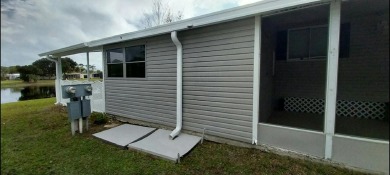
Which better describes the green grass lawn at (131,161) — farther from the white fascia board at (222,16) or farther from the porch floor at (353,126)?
the white fascia board at (222,16)

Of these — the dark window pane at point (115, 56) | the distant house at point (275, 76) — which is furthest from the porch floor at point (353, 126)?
the dark window pane at point (115, 56)

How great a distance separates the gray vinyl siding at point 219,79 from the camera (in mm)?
3664

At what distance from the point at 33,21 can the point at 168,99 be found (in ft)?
11.9

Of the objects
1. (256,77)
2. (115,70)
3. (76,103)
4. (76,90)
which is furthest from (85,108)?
(256,77)

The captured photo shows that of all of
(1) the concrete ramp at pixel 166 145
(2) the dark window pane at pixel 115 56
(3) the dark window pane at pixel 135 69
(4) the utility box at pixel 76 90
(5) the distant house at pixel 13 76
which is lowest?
(1) the concrete ramp at pixel 166 145

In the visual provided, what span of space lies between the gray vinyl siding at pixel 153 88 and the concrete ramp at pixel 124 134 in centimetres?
39

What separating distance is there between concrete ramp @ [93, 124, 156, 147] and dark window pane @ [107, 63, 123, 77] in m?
1.78

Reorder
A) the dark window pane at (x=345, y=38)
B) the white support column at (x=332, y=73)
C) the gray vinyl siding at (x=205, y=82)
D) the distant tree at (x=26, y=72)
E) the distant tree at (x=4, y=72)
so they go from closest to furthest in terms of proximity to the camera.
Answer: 1. the distant tree at (x=4, y=72)
2. the distant tree at (x=26, y=72)
3. the white support column at (x=332, y=73)
4. the dark window pane at (x=345, y=38)
5. the gray vinyl siding at (x=205, y=82)

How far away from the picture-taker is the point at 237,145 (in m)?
3.89

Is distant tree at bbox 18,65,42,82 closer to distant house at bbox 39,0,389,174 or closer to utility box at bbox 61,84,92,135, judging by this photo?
distant house at bbox 39,0,389,174

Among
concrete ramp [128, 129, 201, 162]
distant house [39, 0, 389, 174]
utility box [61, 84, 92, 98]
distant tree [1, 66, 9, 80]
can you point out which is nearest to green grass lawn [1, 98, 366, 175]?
concrete ramp [128, 129, 201, 162]

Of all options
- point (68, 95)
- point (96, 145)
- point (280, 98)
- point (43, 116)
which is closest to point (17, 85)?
point (96, 145)

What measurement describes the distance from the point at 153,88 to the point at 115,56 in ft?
6.59

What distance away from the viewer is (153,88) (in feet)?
17.2
